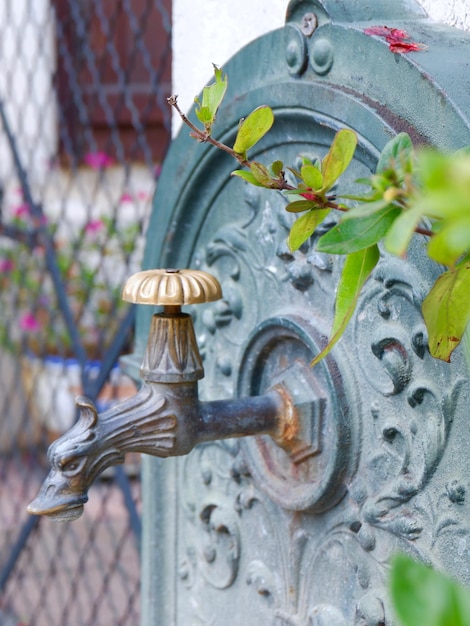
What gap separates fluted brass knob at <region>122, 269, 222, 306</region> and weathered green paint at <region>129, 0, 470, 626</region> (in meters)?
0.12

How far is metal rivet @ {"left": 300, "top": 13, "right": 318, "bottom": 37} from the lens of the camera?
724 mm

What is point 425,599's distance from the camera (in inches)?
10.4

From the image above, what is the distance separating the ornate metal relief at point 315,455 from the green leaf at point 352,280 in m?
0.21

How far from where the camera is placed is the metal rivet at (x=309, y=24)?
0.72m

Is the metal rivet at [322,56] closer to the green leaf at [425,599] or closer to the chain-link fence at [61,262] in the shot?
the green leaf at [425,599]

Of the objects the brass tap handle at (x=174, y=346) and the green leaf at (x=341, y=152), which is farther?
the brass tap handle at (x=174, y=346)

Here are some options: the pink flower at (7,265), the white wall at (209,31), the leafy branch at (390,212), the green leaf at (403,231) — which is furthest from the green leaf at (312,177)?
the pink flower at (7,265)

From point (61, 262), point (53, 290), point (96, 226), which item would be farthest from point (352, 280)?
point (61, 262)

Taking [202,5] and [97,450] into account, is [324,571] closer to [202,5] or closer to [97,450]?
[97,450]

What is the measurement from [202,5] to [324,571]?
58cm

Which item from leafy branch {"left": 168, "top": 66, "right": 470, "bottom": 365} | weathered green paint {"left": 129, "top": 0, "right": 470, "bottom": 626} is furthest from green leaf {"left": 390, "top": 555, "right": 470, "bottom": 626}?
weathered green paint {"left": 129, "top": 0, "right": 470, "bottom": 626}

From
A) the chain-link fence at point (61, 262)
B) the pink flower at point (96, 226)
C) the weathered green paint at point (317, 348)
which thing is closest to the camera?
the weathered green paint at point (317, 348)

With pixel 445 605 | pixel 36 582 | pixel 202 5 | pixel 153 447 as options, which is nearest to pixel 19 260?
pixel 36 582

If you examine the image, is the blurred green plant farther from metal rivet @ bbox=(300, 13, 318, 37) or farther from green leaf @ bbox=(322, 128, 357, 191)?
green leaf @ bbox=(322, 128, 357, 191)
